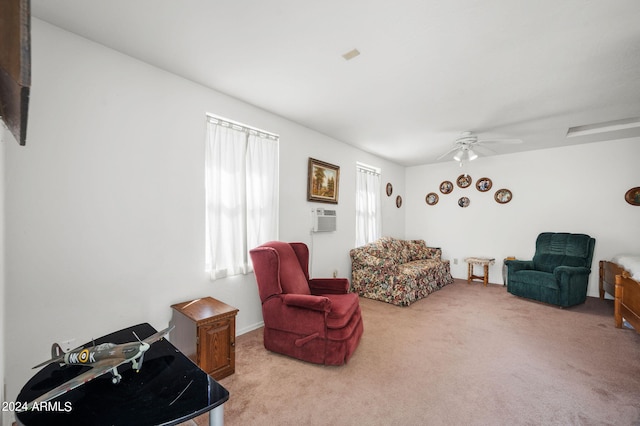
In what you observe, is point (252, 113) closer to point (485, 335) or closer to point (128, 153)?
point (128, 153)

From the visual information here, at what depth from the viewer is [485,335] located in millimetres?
3027

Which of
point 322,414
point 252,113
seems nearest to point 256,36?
point 252,113

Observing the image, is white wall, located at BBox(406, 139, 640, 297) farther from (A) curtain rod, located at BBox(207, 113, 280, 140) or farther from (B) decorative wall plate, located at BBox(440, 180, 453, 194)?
(A) curtain rod, located at BBox(207, 113, 280, 140)

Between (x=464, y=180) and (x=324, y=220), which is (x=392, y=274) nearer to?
(x=324, y=220)

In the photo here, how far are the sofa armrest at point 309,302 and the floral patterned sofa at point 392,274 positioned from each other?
2.05 metres

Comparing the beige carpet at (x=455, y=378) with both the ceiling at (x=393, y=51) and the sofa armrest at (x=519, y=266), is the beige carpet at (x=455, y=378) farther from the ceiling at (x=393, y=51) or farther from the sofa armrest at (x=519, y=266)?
the ceiling at (x=393, y=51)

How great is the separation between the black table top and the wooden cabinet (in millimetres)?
857

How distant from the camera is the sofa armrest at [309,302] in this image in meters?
A: 2.35

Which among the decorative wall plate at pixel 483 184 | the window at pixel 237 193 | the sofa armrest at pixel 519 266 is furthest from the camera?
the decorative wall plate at pixel 483 184

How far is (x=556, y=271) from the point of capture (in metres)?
3.92

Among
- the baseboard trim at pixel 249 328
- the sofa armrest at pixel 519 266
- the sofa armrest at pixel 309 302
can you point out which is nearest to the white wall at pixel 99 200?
the baseboard trim at pixel 249 328

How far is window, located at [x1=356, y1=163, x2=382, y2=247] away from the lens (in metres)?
4.99

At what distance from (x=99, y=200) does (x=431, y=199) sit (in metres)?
6.04

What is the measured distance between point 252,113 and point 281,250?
5.37 feet
